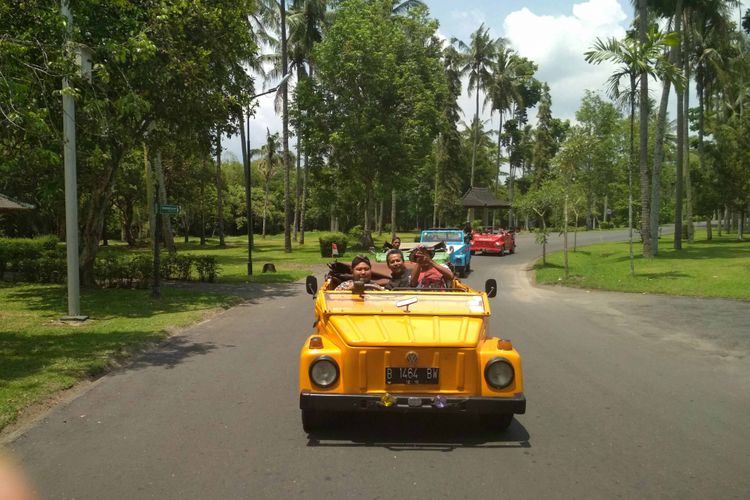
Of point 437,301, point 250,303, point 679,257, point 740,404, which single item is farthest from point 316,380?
point 679,257

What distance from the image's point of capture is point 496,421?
17.6 feet

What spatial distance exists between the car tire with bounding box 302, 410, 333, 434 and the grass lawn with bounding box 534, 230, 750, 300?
14.0 meters

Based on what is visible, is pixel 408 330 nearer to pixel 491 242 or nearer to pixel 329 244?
pixel 329 244

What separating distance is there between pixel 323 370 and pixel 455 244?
1860 cm

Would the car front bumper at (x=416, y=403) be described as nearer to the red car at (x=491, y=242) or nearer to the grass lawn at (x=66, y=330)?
the grass lawn at (x=66, y=330)

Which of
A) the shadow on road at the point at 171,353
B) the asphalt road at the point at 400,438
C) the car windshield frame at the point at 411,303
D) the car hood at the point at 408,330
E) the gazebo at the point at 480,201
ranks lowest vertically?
the shadow on road at the point at 171,353

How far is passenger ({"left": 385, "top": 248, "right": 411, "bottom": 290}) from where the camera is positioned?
23.8 feet

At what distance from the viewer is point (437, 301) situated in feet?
19.3

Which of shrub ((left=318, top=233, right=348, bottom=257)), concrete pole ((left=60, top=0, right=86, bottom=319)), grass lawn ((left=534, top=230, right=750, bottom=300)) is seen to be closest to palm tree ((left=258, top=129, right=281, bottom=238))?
shrub ((left=318, top=233, right=348, bottom=257))

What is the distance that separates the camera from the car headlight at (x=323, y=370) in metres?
4.99

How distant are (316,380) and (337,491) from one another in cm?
102

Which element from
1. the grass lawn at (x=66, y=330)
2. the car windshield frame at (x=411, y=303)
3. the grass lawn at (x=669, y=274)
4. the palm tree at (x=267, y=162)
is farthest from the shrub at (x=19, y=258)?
the palm tree at (x=267, y=162)

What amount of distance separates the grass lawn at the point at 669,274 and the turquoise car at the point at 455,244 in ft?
8.94

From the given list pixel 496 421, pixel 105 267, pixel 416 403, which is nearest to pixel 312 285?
pixel 416 403
